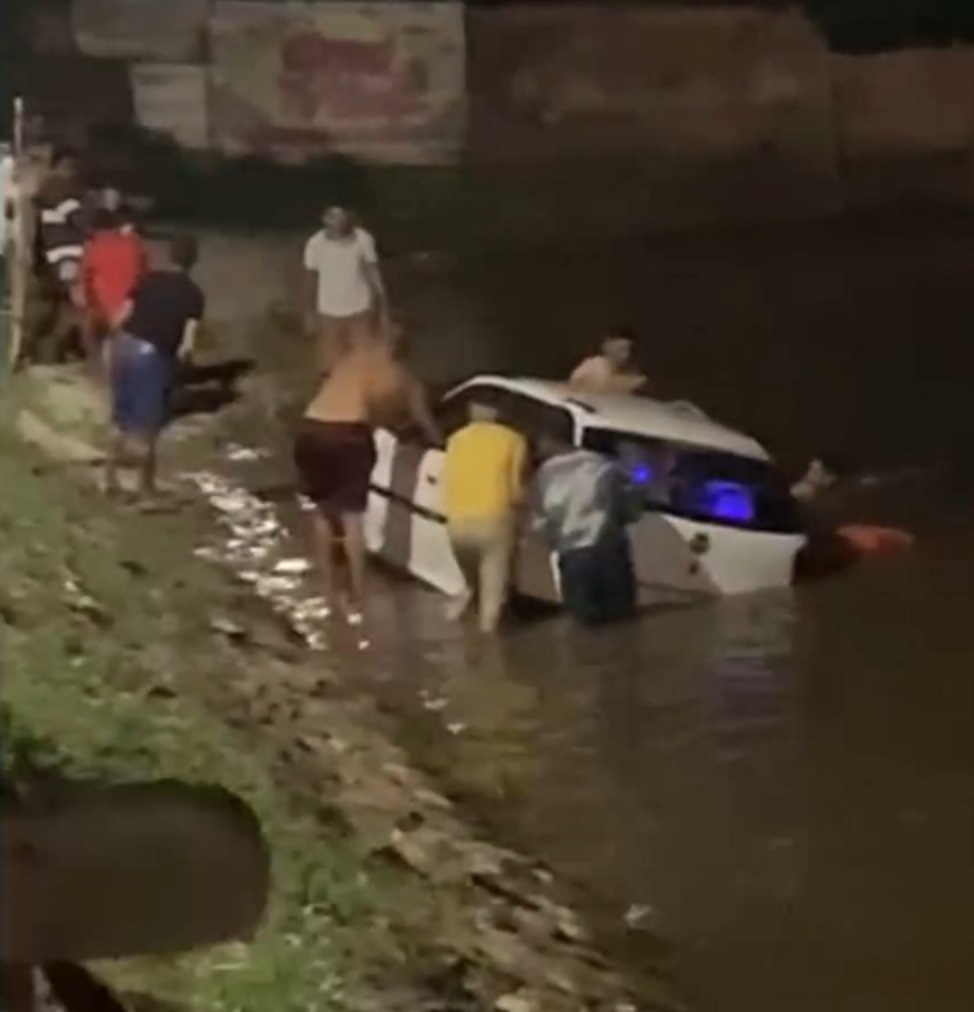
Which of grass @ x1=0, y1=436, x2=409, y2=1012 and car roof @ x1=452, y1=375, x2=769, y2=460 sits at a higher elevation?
car roof @ x1=452, y1=375, x2=769, y2=460

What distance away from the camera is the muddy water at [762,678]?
1.35 m

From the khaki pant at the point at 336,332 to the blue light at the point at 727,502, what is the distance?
0.72ft

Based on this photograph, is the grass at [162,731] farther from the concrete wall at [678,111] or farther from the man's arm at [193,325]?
the concrete wall at [678,111]

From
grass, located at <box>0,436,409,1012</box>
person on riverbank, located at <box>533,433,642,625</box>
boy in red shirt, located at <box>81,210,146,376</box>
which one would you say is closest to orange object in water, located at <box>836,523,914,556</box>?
person on riverbank, located at <box>533,433,642,625</box>

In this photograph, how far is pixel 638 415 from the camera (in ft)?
4.54

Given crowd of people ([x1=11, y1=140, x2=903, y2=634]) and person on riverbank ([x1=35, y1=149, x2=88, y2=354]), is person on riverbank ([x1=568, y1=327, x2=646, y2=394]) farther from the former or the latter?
person on riverbank ([x1=35, y1=149, x2=88, y2=354])

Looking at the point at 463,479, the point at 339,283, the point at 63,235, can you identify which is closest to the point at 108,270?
the point at 63,235

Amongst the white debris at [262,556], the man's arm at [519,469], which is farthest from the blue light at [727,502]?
the white debris at [262,556]

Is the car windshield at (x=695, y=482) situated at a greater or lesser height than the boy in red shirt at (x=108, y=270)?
lesser

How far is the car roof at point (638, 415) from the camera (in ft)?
4.51

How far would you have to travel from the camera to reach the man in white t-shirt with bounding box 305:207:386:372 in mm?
1374

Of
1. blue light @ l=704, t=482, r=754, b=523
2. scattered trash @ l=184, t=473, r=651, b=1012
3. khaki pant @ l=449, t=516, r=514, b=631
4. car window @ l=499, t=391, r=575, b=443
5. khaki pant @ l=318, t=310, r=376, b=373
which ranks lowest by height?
scattered trash @ l=184, t=473, r=651, b=1012

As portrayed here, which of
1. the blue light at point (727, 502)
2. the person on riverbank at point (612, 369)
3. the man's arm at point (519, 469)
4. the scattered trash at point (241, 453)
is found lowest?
the blue light at point (727, 502)

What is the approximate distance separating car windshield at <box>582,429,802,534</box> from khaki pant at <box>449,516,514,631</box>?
0.24 ft
